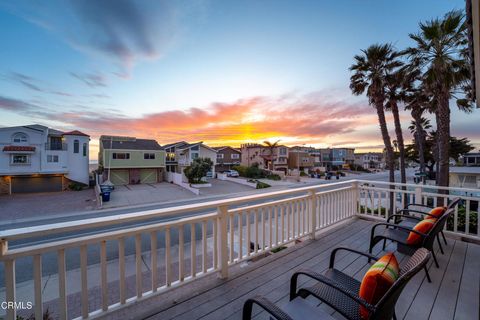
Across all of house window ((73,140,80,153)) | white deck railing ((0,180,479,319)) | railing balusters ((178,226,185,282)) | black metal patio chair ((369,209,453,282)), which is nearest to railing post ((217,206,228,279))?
white deck railing ((0,180,479,319))

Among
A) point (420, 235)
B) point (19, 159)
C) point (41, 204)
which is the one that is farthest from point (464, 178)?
point (19, 159)

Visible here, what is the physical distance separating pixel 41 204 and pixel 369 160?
63402 millimetres

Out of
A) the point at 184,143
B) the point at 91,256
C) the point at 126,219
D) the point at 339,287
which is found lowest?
the point at 91,256

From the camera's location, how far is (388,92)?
9.04 meters

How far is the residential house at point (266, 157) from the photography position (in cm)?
3347

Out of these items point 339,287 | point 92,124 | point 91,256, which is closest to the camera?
point 339,287

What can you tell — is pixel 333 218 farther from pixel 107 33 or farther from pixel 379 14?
pixel 107 33

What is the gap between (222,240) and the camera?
231cm

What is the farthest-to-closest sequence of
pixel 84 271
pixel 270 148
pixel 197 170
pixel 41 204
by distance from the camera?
1. pixel 270 148
2. pixel 197 170
3. pixel 41 204
4. pixel 84 271

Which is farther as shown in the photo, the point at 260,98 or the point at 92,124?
the point at 92,124

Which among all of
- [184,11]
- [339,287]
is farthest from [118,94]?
[339,287]

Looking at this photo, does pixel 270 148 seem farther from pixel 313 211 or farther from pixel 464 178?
pixel 313 211

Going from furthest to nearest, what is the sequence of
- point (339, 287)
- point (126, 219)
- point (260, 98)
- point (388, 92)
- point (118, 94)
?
point (260, 98)
point (388, 92)
point (118, 94)
point (126, 219)
point (339, 287)

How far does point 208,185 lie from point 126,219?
58.8 ft
